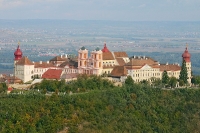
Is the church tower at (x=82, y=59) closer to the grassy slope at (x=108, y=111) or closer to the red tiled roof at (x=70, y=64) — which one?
the red tiled roof at (x=70, y=64)

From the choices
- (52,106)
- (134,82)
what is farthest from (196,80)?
(52,106)

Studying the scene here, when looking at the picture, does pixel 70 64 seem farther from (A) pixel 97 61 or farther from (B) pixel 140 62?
(B) pixel 140 62

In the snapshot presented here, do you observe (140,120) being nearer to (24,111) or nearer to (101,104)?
(101,104)

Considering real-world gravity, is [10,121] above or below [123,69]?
below

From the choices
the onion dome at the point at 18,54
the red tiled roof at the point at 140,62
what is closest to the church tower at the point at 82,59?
the red tiled roof at the point at 140,62

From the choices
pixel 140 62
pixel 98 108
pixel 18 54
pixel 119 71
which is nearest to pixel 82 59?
pixel 119 71

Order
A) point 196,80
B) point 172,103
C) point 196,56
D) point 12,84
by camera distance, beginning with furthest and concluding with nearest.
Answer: point 196,56
point 196,80
point 12,84
point 172,103

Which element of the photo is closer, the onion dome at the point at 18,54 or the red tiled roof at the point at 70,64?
the red tiled roof at the point at 70,64
